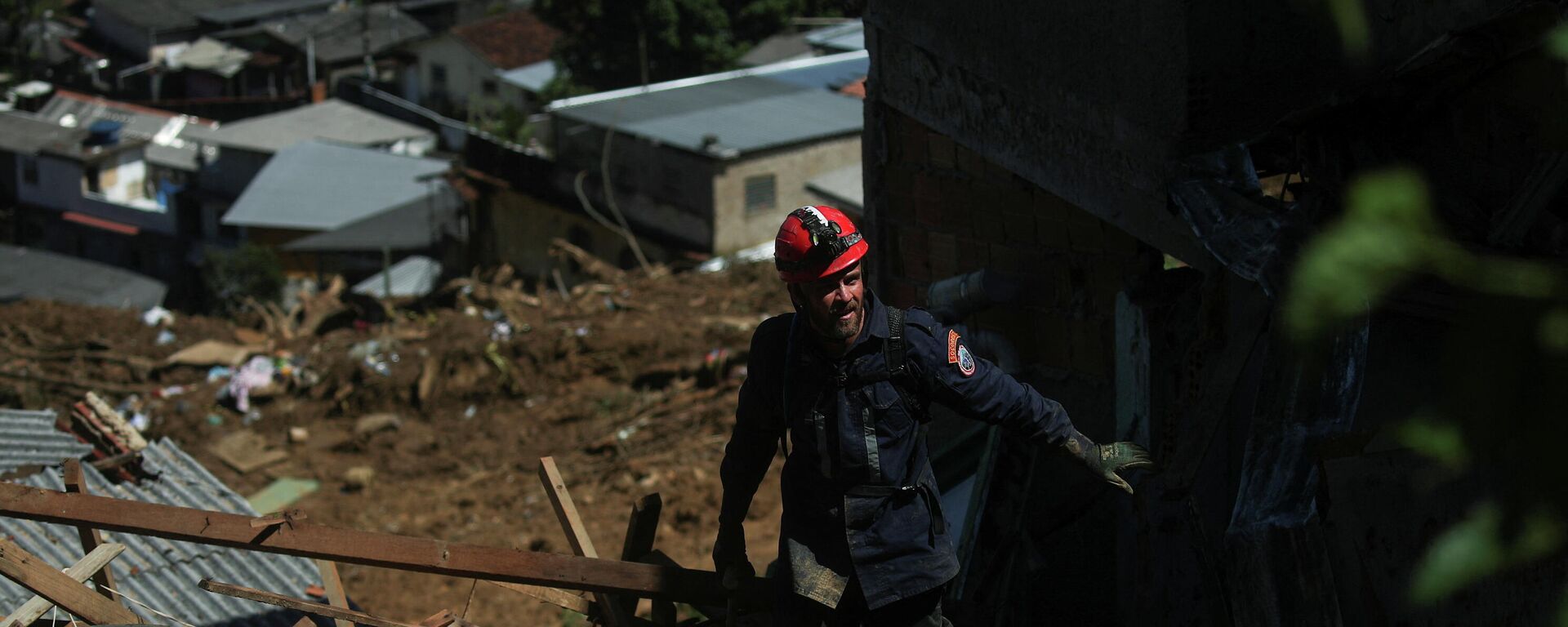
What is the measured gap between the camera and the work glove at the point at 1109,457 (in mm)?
3666

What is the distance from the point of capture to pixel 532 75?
4253 cm

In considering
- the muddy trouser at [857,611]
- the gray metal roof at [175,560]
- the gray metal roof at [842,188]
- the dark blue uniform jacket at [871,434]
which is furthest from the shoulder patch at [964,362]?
the gray metal roof at [842,188]

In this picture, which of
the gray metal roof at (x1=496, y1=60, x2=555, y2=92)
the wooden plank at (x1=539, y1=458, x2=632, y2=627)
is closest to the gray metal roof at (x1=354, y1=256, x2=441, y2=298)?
the gray metal roof at (x1=496, y1=60, x2=555, y2=92)

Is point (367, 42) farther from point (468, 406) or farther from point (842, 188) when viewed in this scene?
point (468, 406)

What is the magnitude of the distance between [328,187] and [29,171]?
14.4m

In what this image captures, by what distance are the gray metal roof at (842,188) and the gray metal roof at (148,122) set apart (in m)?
25.9

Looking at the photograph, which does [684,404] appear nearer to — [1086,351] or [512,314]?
[512,314]

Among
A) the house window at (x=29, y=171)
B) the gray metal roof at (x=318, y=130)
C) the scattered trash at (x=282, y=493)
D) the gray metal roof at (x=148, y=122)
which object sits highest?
the scattered trash at (x=282, y=493)

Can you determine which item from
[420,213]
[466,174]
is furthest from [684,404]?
[420,213]

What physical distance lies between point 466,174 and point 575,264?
568cm

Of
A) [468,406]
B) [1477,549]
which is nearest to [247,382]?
[468,406]

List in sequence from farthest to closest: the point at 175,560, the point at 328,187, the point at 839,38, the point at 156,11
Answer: the point at 156,11, the point at 328,187, the point at 839,38, the point at 175,560

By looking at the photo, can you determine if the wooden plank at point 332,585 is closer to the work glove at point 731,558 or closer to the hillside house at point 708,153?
the work glove at point 731,558

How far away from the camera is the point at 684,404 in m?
13.1
